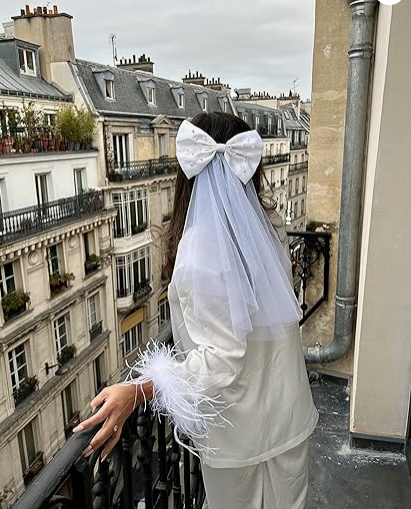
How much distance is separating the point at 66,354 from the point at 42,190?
149 inches

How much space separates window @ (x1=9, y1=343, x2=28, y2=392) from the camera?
350 inches

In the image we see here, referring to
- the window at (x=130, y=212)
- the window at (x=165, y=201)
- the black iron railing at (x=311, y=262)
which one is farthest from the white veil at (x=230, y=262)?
the window at (x=165, y=201)

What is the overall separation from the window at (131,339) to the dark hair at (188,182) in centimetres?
1227

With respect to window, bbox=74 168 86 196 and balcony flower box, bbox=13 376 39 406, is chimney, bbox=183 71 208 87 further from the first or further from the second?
balcony flower box, bbox=13 376 39 406

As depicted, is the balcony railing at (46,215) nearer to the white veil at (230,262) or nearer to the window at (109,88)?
the window at (109,88)

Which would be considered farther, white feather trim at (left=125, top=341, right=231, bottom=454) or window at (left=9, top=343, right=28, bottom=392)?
window at (left=9, top=343, right=28, bottom=392)

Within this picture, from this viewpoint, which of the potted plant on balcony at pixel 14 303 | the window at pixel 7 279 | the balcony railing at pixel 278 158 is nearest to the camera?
the potted plant on balcony at pixel 14 303

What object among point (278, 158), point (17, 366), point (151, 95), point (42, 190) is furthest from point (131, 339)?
point (278, 158)

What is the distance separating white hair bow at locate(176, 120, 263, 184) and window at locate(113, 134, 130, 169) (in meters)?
11.0

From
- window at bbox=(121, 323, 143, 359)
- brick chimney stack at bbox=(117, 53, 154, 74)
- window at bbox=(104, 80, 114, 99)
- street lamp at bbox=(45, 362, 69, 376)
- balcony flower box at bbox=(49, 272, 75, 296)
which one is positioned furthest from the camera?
brick chimney stack at bbox=(117, 53, 154, 74)

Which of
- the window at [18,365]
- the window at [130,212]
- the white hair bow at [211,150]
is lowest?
the window at [18,365]

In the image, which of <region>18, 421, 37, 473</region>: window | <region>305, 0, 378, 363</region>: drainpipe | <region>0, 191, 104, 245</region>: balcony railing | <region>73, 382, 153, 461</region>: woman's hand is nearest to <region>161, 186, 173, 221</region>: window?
<region>0, 191, 104, 245</region>: balcony railing

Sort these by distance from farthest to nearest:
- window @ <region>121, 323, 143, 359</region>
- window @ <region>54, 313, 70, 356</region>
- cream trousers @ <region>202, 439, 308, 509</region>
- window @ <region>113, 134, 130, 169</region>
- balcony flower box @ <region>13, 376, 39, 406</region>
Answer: window @ <region>121, 323, 143, 359</region>, window @ <region>113, 134, 130, 169</region>, window @ <region>54, 313, 70, 356</region>, balcony flower box @ <region>13, 376, 39, 406</region>, cream trousers @ <region>202, 439, 308, 509</region>

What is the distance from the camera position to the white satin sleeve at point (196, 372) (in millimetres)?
1011
